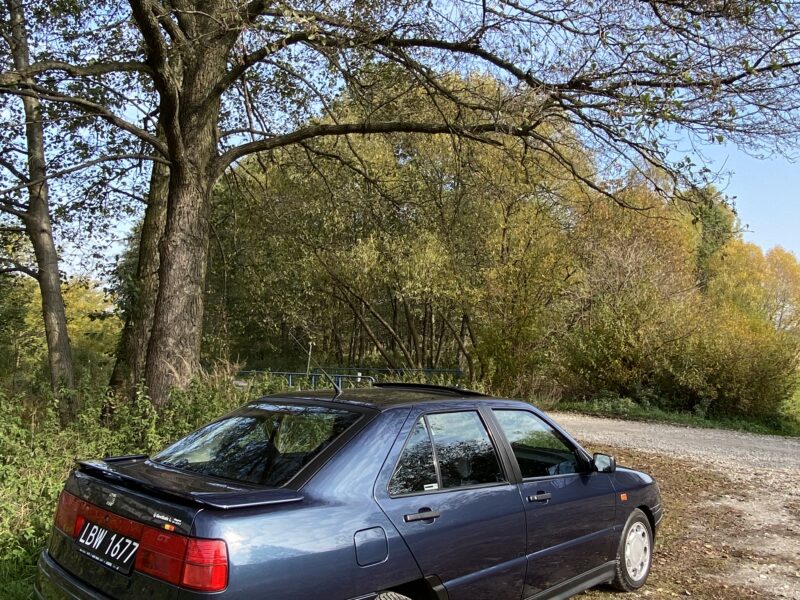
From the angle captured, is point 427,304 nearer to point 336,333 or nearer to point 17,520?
point 336,333

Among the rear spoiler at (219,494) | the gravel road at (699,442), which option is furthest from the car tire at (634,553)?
the gravel road at (699,442)

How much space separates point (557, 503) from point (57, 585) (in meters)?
2.84

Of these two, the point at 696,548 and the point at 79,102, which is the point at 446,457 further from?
the point at 79,102

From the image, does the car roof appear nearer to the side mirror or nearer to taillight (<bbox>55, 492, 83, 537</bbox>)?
the side mirror

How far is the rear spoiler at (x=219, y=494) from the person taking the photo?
2.54 m

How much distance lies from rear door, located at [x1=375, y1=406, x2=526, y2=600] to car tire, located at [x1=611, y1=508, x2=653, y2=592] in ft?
4.58

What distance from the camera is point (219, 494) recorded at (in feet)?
8.68

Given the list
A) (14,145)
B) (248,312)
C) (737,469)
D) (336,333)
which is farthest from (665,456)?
(336,333)

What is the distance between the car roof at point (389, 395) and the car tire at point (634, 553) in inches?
67.3

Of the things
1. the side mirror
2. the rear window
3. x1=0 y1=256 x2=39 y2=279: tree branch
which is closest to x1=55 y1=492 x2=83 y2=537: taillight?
the rear window

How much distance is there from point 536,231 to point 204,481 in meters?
15.4

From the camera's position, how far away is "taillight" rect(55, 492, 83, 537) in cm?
298

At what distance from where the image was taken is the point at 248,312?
29641 millimetres

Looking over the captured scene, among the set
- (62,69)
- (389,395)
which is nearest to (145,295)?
(62,69)
